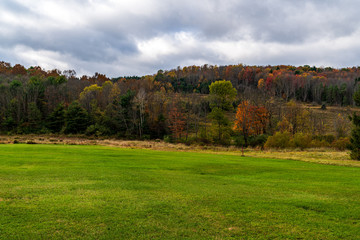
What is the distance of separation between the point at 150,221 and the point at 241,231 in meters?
2.38

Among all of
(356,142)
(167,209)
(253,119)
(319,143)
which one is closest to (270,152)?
(356,142)

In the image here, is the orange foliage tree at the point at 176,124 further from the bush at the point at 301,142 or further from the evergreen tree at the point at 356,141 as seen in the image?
the evergreen tree at the point at 356,141

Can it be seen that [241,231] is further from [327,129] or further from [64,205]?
[327,129]

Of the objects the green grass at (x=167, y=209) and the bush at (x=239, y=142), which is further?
the bush at (x=239, y=142)

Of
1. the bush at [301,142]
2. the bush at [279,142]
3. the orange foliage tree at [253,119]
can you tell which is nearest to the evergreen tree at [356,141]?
the bush at [301,142]

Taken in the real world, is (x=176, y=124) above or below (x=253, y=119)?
below

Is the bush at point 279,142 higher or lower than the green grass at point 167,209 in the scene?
lower

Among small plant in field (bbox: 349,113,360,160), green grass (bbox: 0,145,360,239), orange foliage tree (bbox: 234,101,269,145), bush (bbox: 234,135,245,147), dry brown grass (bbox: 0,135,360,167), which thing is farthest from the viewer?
orange foliage tree (bbox: 234,101,269,145)

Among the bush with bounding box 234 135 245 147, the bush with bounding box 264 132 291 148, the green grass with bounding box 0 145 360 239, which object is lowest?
the bush with bounding box 234 135 245 147

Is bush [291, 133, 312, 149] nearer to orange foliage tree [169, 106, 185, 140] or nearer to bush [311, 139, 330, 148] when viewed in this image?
bush [311, 139, 330, 148]

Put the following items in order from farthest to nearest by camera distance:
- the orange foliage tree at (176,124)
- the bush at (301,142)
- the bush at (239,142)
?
the orange foliage tree at (176,124) → the bush at (239,142) → the bush at (301,142)

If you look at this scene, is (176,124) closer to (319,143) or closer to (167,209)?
(319,143)

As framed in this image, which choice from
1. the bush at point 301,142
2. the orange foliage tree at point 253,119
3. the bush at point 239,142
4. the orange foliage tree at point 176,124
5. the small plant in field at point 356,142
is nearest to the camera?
the small plant in field at point 356,142

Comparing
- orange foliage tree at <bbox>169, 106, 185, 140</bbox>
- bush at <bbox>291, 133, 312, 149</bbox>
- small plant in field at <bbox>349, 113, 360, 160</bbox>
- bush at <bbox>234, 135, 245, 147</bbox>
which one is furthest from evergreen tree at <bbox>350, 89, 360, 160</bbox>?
orange foliage tree at <bbox>169, 106, 185, 140</bbox>
